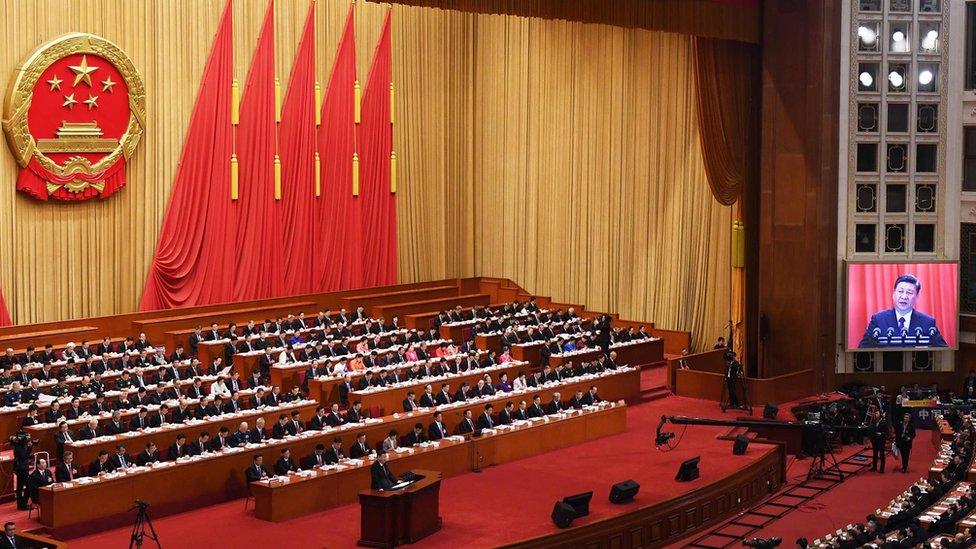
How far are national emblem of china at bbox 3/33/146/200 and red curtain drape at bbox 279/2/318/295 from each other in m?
2.90

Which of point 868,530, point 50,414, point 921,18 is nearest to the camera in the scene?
point 868,530

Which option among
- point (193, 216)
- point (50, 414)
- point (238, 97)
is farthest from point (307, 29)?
point (50, 414)

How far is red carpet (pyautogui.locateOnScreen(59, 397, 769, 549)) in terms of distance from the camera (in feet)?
40.4

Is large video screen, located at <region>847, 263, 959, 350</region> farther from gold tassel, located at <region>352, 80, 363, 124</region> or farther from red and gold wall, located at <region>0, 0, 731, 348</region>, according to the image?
gold tassel, located at <region>352, 80, 363, 124</region>

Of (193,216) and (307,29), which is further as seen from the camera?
(307,29)

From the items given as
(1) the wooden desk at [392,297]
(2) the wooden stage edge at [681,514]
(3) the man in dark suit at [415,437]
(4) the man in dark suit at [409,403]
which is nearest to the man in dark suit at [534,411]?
(4) the man in dark suit at [409,403]

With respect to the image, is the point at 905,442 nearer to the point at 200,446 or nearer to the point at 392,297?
the point at 200,446

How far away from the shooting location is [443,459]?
572 inches

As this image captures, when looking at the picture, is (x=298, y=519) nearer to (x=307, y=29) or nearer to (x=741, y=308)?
(x=741, y=308)

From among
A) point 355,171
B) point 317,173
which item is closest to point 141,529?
point 317,173

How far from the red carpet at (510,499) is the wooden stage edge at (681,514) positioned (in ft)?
0.69

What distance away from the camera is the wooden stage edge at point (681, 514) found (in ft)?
40.0

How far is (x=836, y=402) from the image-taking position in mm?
17375

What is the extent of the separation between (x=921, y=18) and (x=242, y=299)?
462 inches
